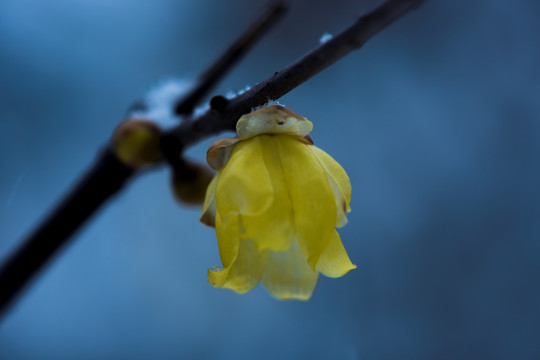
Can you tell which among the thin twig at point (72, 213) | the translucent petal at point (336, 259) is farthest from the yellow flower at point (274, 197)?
the thin twig at point (72, 213)

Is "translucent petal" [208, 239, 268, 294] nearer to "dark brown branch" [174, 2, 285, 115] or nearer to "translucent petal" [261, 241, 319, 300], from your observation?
"translucent petal" [261, 241, 319, 300]

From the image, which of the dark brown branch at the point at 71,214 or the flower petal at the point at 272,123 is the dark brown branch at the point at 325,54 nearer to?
the flower petal at the point at 272,123

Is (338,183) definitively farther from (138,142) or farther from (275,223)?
(138,142)

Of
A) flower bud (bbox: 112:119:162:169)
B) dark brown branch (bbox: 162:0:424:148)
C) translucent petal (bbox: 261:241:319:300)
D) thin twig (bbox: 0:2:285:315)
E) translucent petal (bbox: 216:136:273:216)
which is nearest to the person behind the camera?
dark brown branch (bbox: 162:0:424:148)

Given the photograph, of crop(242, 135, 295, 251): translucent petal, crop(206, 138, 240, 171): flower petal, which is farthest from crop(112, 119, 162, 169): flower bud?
crop(242, 135, 295, 251): translucent petal

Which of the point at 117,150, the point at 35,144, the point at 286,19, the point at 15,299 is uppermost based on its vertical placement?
the point at 286,19

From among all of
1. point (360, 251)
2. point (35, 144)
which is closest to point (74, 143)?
point (35, 144)

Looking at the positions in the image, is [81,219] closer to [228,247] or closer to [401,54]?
[228,247]
